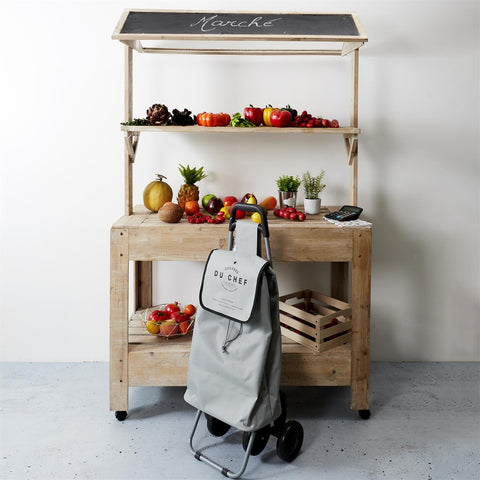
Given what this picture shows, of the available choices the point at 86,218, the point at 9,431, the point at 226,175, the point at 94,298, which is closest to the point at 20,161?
the point at 86,218

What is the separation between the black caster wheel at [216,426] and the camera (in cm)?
265

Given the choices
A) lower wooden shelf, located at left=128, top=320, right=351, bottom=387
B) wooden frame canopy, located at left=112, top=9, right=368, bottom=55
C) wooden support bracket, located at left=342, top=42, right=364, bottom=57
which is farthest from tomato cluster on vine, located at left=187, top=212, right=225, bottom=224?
wooden support bracket, located at left=342, top=42, right=364, bottom=57

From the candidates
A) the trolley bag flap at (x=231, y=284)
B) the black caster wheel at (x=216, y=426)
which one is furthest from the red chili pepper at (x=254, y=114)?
the black caster wheel at (x=216, y=426)

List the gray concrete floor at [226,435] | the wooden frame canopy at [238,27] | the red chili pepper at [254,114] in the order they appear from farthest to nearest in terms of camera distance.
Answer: the red chili pepper at [254,114]
the wooden frame canopy at [238,27]
the gray concrete floor at [226,435]

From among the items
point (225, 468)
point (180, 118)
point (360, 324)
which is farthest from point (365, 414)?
point (180, 118)

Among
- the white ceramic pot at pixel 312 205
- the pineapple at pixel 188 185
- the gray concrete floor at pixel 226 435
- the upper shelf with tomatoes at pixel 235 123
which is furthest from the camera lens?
the pineapple at pixel 188 185

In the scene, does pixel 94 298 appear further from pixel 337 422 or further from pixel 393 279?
pixel 393 279

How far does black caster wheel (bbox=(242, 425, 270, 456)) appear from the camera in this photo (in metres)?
2.45

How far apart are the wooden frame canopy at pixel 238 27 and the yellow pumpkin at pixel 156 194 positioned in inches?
31.2

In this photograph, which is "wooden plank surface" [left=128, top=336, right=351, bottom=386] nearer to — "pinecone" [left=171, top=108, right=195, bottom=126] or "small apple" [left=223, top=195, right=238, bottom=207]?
"small apple" [left=223, top=195, right=238, bottom=207]

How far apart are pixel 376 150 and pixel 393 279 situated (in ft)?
2.79

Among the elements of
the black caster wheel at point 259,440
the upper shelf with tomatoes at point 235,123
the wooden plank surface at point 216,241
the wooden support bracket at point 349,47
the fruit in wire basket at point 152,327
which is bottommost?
the black caster wheel at point 259,440

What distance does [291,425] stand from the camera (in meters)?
2.50

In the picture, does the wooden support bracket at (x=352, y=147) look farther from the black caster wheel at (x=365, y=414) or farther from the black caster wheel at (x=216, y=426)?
the black caster wheel at (x=216, y=426)
